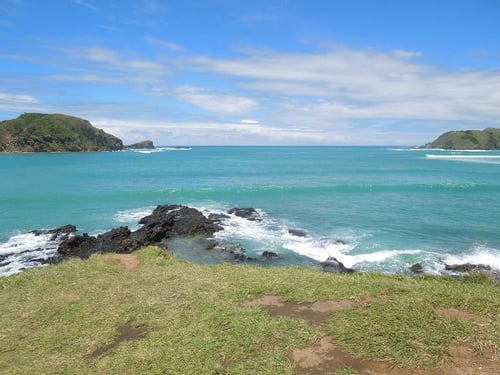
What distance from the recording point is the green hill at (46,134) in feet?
535

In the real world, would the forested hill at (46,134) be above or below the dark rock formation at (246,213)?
above

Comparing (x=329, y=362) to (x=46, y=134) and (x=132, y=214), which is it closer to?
(x=132, y=214)

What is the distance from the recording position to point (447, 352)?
7988 millimetres

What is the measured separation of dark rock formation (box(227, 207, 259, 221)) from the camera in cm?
3878

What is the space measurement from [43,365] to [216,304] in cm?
475

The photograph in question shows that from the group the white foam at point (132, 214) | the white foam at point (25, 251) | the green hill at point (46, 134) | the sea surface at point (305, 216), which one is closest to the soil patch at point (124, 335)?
the sea surface at point (305, 216)

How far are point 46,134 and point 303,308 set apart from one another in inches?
7396

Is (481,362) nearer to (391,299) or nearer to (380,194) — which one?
(391,299)

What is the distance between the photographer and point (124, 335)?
10.1m

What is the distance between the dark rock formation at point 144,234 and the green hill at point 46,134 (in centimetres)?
15628

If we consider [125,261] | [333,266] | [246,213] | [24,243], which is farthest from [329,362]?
[246,213]

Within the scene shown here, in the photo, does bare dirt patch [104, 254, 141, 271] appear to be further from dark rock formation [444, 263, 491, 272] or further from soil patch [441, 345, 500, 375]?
dark rock formation [444, 263, 491, 272]

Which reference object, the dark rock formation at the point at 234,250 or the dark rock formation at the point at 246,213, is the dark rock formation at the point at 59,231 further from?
the dark rock formation at the point at 246,213

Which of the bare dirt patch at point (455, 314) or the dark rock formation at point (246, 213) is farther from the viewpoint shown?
the dark rock formation at point (246, 213)
